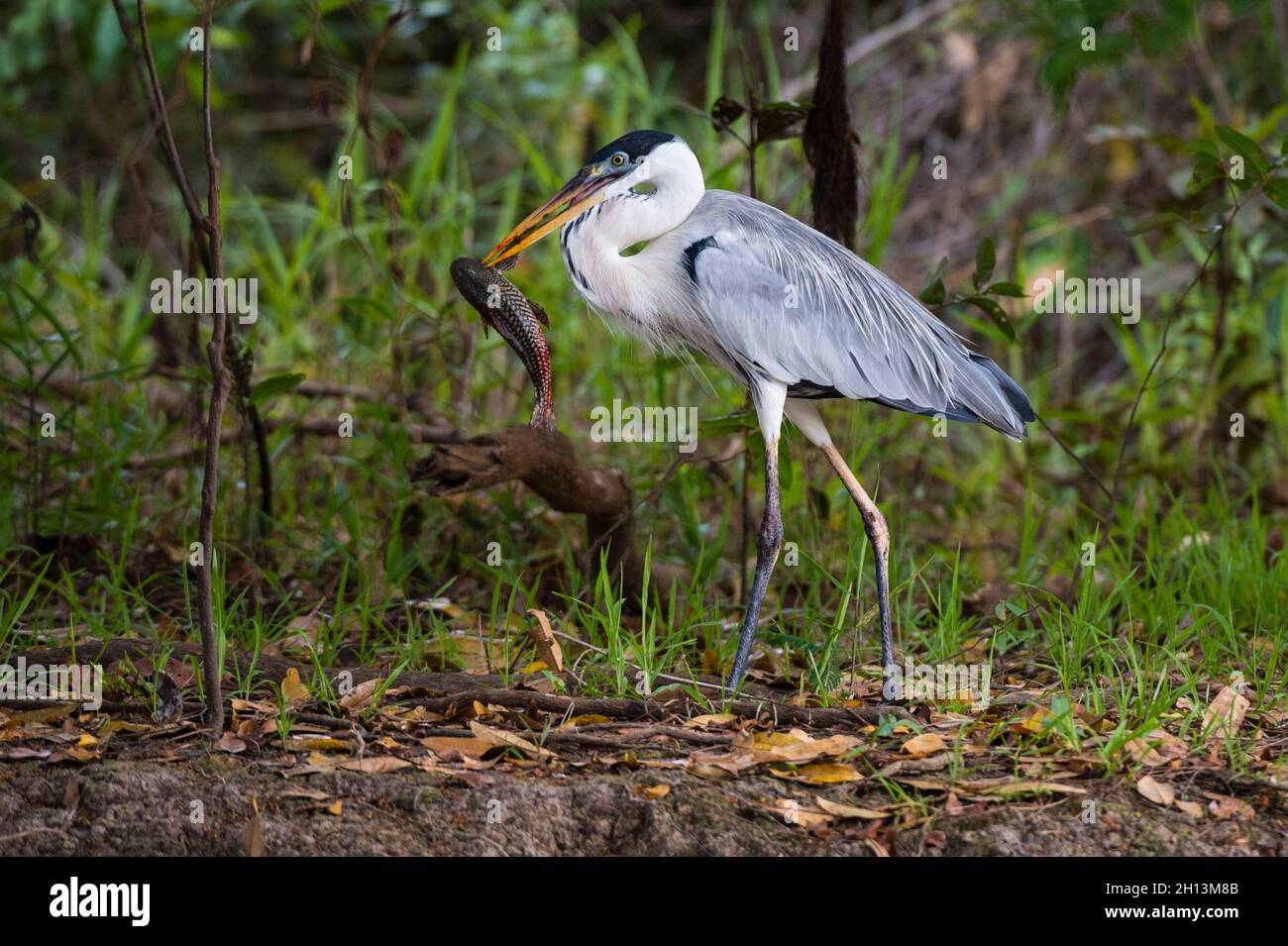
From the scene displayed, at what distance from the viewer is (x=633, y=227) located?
14.7 feet

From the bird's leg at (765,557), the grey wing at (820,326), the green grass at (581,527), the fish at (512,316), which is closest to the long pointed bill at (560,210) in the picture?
the fish at (512,316)

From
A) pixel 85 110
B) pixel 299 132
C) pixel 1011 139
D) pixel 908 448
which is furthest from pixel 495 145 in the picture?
pixel 908 448

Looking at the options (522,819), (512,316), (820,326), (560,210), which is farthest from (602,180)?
(522,819)

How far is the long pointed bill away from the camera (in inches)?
176

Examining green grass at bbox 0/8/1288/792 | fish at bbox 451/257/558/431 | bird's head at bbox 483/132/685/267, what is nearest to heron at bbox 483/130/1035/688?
bird's head at bbox 483/132/685/267

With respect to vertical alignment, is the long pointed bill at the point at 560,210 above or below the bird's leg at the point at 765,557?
above

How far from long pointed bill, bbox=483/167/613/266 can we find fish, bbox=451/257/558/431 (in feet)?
0.44

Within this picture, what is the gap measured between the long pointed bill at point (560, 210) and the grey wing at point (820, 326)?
37 cm

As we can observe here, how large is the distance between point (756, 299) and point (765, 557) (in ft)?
2.67

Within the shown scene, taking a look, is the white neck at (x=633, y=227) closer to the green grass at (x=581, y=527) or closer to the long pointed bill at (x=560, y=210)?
the long pointed bill at (x=560, y=210)

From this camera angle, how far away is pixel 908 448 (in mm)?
6707

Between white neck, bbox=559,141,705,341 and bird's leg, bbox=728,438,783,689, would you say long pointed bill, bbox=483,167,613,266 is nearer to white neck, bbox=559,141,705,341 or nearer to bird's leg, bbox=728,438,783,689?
white neck, bbox=559,141,705,341

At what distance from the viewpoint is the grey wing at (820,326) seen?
4.41 meters

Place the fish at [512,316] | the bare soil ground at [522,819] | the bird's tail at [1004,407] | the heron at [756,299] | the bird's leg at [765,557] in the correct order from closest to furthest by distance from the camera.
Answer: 1. the bare soil ground at [522,819]
2. the bird's leg at [765,557]
3. the fish at [512,316]
4. the heron at [756,299]
5. the bird's tail at [1004,407]
